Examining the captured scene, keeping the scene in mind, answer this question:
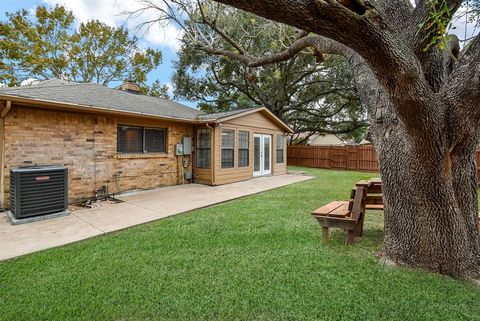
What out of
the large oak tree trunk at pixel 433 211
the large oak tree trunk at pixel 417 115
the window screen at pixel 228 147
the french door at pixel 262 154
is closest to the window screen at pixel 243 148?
the window screen at pixel 228 147

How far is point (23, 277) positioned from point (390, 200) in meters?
4.34

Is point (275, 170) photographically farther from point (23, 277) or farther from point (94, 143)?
point (23, 277)

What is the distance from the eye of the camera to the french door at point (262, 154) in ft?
38.7

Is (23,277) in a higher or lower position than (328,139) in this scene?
lower

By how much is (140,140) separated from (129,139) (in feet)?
1.20

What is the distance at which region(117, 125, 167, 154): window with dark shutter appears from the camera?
7858 mm

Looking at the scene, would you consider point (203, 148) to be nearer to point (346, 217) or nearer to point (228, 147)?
point (228, 147)

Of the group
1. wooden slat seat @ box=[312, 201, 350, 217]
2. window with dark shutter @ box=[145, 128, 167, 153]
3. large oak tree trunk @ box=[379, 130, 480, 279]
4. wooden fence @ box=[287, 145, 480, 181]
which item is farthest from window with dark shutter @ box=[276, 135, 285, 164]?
large oak tree trunk @ box=[379, 130, 480, 279]

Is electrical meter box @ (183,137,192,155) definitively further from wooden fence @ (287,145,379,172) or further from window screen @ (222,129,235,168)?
wooden fence @ (287,145,379,172)

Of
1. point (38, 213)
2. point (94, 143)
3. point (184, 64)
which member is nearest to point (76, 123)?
point (94, 143)

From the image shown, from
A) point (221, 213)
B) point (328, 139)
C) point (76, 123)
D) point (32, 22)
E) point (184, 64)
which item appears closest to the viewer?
point (221, 213)

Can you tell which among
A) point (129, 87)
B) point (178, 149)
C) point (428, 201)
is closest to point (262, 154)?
point (178, 149)

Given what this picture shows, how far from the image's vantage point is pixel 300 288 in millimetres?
2625

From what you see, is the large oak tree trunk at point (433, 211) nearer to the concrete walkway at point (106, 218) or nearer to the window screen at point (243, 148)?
the concrete walkway at point (106, 218)
